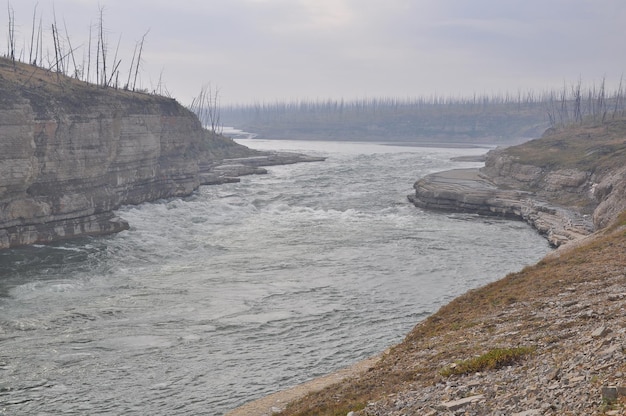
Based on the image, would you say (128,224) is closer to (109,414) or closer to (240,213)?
(240,213)

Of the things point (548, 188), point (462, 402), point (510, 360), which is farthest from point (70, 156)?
point (548, 188)

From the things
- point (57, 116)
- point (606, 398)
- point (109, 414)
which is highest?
point (57, 116)

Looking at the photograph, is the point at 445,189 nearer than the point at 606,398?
No

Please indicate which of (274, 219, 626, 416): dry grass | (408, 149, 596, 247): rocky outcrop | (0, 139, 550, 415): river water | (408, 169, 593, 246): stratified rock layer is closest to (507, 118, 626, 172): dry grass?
(408, 149, 596, 247): rocky outcrop

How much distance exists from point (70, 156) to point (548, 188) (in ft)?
165

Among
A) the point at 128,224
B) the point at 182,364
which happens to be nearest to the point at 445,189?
the point at 128,224

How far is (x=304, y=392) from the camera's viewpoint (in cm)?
2225

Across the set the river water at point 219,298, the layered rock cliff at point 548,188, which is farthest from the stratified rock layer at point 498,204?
the river water at point 219,298

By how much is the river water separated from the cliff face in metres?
2.42

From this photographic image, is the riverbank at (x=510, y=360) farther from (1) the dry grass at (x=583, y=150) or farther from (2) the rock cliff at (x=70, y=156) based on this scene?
(1) the dry grass at (x=583, y=150)

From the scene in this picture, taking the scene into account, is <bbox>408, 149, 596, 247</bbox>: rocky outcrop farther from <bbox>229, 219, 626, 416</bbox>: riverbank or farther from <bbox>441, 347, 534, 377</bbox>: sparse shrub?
<bbox>441, 347, 534, 377</bbox>: sparse shrub

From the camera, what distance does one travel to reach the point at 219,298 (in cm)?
3528

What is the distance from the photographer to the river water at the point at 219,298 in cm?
2430

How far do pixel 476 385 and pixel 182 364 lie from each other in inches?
561
